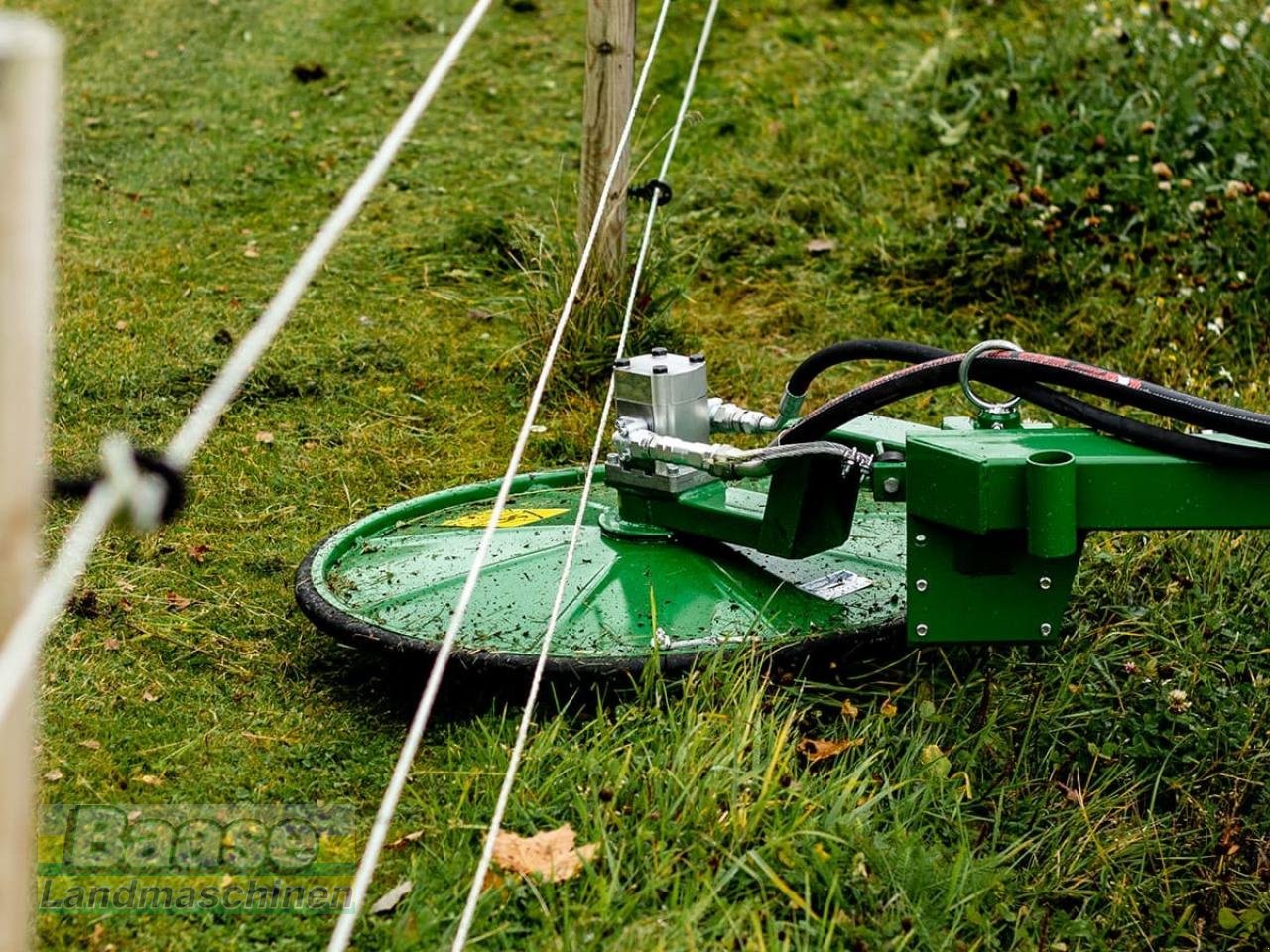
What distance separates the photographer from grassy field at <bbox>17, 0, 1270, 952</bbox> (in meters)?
2.44

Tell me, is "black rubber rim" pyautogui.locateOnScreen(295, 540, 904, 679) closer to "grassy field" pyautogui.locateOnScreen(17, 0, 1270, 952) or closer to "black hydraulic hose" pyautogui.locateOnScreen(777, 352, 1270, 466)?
"grassy field" pyautogui.locateOnScreen(17, 0, 1270, 952)

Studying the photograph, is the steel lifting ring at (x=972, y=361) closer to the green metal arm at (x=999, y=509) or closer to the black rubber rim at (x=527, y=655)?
the green metal arm at (x=999, y=509)

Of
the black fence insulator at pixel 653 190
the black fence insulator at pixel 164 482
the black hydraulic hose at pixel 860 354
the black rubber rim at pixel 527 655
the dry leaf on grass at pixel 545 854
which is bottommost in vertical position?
the dry leaf on grass at pixel 545 854

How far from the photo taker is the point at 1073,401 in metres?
2.47

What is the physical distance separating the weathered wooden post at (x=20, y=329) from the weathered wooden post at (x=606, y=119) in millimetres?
3107

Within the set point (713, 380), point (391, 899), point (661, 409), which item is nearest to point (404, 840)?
point (391, 899)

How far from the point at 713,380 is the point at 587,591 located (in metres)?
1.74

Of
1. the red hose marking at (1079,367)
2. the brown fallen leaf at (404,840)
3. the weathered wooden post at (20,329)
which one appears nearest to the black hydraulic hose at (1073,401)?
the red hose marking at (1079,367)

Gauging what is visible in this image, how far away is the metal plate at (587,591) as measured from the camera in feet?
9.11

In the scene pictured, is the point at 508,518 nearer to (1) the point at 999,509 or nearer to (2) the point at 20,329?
(1) the point at 999,509

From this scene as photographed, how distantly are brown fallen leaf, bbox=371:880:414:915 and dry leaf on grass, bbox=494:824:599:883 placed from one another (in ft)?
0.44

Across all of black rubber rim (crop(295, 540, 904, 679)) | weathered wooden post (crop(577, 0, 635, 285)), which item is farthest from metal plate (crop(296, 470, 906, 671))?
weathered wooden post (crop(577, 0, 635, 285))

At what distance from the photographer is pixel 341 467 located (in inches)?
158

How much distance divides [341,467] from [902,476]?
1.79 metres
